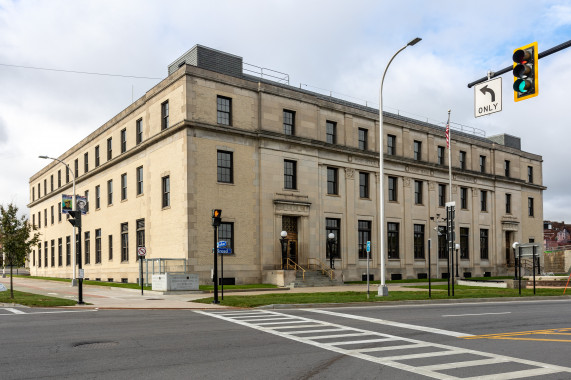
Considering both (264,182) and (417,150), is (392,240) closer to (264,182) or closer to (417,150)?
(417,150)

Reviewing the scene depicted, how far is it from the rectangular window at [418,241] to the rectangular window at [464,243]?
613 centimetres

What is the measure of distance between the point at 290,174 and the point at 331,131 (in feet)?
19.0

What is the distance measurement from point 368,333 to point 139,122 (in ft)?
107

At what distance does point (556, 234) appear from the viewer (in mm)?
126750

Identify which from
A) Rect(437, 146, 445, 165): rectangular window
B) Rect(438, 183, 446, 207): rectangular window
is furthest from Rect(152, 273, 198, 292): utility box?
Rect(437, 146, 445, 165): rectangular window

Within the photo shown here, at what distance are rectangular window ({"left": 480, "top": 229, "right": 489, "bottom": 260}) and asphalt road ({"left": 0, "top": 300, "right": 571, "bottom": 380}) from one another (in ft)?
126

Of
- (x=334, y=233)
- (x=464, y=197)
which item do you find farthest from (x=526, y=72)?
(x=464, y=197)

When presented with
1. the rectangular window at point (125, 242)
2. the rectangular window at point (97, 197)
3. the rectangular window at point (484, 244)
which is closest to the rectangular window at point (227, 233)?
the rectangular window at point (125, 242)

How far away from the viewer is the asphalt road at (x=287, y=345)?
28.1 ft

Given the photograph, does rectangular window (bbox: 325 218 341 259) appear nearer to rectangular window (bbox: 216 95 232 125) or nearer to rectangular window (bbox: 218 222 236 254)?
rectangular window (bbox: 218 222 236 254)

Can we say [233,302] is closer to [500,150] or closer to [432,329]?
[432,329]

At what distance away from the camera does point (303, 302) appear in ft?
66.6

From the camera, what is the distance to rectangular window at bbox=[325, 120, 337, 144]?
41.7 metres

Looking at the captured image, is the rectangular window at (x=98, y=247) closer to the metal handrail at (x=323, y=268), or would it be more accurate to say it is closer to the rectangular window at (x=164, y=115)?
the rectangular window at (x=164, y=115)
